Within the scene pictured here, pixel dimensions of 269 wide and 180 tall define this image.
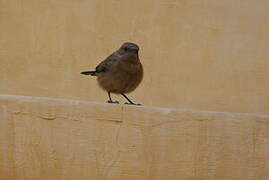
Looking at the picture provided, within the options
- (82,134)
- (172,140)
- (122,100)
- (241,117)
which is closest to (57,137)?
(82,134)

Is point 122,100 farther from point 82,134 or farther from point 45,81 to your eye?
point 82,134

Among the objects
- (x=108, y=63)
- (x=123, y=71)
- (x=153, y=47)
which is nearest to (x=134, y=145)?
(x=123, y=71)

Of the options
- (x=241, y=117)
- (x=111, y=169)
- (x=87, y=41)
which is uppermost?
(x=87, y=41)

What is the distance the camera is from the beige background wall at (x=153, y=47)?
7605 millimetres

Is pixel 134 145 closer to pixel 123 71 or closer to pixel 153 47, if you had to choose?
pixel 123 71

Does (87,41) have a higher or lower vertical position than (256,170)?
higher

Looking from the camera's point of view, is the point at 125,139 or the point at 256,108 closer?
the point at 125,139

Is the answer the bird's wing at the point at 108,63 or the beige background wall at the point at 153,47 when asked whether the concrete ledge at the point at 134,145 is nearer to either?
the bird's wing at the point at 108,63

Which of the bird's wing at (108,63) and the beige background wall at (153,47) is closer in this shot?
the bird's wing at (108,63)

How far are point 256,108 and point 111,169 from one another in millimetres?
2850

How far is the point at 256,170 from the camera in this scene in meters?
5.02

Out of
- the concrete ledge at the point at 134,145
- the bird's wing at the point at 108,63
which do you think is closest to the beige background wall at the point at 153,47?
the bird's wing at the point at 108,63

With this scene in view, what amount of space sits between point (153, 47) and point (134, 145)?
2851mm

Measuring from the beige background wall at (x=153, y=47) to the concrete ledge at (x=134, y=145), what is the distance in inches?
98.7
